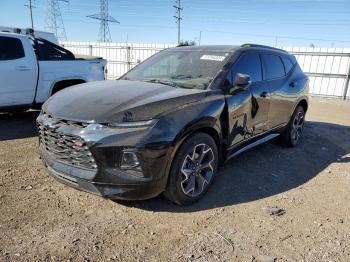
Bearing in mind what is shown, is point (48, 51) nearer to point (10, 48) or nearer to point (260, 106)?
point (10, 48)

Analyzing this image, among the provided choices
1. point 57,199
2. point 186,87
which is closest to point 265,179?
point 186,87

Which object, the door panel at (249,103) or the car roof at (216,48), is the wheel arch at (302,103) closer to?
the door panel at (249,103)

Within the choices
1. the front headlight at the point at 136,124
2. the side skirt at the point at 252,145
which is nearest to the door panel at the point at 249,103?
the side skirt at the point at 252,145

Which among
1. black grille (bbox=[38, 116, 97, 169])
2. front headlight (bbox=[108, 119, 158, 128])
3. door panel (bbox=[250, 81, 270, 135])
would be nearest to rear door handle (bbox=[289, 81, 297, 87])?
door panel (bbox=[250, 81, 270, 135])

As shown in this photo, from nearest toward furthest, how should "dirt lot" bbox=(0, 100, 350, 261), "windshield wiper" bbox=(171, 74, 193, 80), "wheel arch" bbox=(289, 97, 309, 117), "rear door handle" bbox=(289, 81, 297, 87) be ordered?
"dirt lot" bbox=(0, 100, 350, 261) → "windshield wiper" bbox=(171, 74, 193, 80) → "rear door handle" bbox=(289, 81, 297, 87) → "wheel arch" bbox=(289, 97, 309, 117)

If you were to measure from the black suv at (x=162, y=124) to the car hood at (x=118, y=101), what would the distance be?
0.03ft

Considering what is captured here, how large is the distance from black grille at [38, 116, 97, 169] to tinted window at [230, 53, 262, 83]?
2.05m

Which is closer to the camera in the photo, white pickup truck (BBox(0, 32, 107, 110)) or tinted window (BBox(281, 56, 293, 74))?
tinted window (BBox(281, 56, 293, 74))

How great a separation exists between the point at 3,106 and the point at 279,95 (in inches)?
193

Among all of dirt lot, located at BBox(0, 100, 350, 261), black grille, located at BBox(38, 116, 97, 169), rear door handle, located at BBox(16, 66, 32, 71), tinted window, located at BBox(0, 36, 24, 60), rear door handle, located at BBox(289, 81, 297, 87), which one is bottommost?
dirt lot, located at BBox(0, 100, 350, 261)

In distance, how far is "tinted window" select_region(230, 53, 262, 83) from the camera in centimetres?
446

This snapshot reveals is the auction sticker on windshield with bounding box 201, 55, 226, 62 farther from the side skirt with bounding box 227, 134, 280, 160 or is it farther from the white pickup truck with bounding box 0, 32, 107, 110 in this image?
the white pickup truck with bounding box 0, 32, 107, 110

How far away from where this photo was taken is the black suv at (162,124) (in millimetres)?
3223

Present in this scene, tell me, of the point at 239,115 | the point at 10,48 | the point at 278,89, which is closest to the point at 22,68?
the point at 10,48
